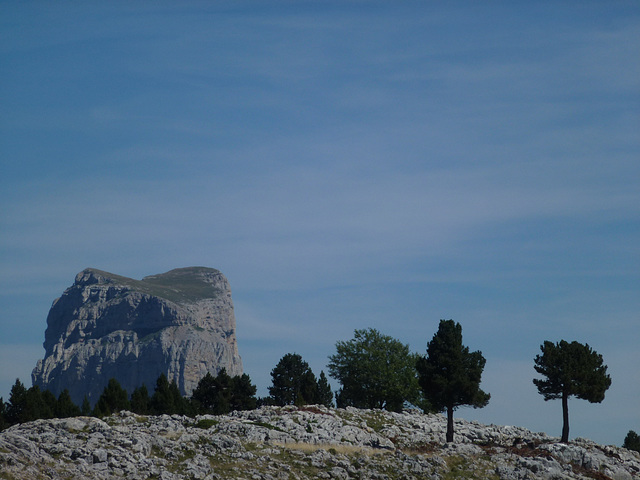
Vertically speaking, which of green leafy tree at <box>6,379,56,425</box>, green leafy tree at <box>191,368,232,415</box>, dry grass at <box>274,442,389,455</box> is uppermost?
green leafy tree at <box>191,368,232,415</box>

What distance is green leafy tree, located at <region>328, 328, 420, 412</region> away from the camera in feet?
380

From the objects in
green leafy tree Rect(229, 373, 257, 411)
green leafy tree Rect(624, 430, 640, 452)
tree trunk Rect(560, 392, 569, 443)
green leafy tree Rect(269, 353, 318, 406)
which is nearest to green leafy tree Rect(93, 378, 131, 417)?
green leafy tree Rect(229, 373, 257, 411)

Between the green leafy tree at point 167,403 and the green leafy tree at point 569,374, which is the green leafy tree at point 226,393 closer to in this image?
the green leafy tree at point 167,403

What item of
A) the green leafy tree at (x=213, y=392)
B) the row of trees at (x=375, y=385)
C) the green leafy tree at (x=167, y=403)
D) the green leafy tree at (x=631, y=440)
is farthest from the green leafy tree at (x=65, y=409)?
the green leafy tree at (x=631, y=440)

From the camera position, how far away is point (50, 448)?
51.8 m

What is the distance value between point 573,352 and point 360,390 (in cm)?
4313

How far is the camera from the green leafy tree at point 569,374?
8062cm

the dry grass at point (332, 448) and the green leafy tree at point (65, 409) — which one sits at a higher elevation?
the green leafy tree at point (65, 409)

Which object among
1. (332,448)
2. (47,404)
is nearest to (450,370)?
(332,448)

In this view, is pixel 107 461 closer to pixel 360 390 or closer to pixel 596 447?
pixel 596 447

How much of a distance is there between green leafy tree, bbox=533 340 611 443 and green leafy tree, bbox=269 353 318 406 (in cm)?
4605

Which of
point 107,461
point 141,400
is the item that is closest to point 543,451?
point 107,461

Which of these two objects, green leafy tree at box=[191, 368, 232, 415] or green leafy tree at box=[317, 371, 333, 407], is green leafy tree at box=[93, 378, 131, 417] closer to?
green leafy tree at box=[191, 368, 232, 415]

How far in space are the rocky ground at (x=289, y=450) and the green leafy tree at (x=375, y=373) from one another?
1088 inches
